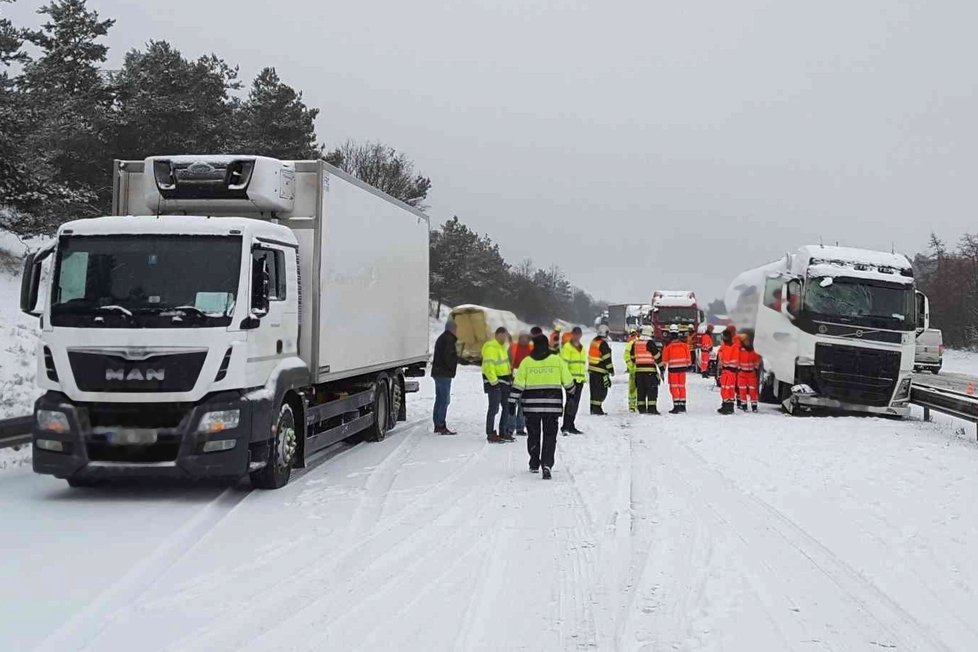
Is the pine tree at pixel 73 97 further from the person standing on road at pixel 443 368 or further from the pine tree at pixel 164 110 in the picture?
the person standing on road at pixel 443 368

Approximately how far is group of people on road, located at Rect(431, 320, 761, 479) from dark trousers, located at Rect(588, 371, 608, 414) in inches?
0.8

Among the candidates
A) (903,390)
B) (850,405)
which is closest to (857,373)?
(850,405)

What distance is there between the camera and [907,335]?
18094mm

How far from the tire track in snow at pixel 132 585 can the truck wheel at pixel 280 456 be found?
62 cm

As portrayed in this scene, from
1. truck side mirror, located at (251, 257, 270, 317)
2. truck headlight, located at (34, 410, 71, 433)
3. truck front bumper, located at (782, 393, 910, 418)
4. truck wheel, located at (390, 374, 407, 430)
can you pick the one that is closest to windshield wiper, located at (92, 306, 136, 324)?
truck headlight, located at (34, 410, 71, 433)

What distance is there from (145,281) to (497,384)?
6.58m

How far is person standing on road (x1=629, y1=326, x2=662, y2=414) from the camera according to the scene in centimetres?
1806

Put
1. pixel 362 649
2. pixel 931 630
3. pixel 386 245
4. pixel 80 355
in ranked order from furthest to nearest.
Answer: pixel 386 245
pixel 80 355
pixel 931 630
pixel 362 649

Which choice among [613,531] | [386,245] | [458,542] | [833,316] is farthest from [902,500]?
[833,316]

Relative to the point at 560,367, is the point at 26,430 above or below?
below

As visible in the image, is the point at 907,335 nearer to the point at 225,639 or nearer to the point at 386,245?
the point at 386,245

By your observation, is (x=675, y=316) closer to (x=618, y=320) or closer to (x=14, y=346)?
(x=14, y=346)

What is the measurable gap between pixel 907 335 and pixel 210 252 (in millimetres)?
14534

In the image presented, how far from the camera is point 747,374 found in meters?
19.4
